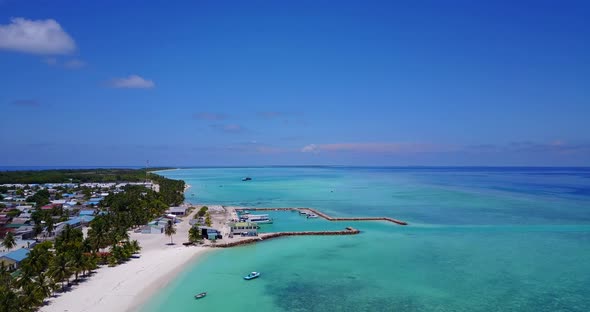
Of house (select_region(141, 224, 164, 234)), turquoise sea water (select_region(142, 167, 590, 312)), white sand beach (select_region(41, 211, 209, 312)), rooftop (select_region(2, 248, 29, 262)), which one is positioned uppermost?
rooftop (select_region(2, 248, 29, 262))

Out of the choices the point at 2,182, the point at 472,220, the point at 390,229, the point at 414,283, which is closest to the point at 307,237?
the point at 390,229

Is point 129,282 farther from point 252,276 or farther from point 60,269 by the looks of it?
point 252,276

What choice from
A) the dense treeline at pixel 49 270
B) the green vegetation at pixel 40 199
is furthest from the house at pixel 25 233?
the green vegetation at pixel 40 199

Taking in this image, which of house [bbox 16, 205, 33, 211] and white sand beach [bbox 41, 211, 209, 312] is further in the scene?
house [bbox 16, 205, 33, 211]

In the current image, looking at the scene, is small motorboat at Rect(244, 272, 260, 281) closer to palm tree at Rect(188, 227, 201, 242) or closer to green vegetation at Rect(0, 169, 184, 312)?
green vegetation at Rect(0, 169, 184, 312)

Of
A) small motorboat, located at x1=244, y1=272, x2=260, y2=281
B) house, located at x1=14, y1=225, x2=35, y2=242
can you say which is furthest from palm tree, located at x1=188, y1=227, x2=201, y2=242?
house, located at x1=14, y1=225, x2=35, y2=242

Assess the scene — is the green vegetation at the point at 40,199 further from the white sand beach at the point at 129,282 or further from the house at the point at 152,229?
the white sand beach at the point at 129,282

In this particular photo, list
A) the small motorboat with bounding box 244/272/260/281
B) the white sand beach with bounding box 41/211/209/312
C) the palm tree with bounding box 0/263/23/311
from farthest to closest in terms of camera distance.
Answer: the small motorboat with bounding box 244/272/260/281
the white sand beach with bounding box 41/211/209/312
the palm tree with bounding box 0/263/23/311

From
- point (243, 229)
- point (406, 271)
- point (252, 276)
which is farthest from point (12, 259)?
point (406, 271)

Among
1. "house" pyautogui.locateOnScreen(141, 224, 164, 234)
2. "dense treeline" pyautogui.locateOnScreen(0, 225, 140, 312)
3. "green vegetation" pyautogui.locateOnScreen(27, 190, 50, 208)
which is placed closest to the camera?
"dense treeline" pyautogui.locateOnScreen(0, 225, 140, 312)

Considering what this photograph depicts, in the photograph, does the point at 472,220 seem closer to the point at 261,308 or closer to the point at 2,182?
the point at 261,308
